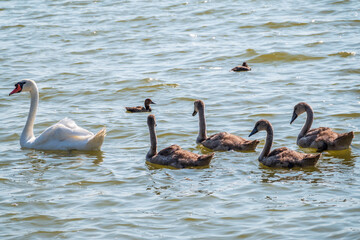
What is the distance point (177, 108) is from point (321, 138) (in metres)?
4.19

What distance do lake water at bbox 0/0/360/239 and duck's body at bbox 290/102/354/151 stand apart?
17 centimetres

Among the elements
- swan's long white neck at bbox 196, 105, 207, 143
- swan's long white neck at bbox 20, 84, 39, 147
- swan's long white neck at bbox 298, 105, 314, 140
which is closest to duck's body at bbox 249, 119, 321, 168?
swan's long white neck at bbox 298, 105, 314, 140

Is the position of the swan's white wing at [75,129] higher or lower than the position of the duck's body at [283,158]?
higher

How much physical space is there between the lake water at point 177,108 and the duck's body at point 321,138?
17 centimetres

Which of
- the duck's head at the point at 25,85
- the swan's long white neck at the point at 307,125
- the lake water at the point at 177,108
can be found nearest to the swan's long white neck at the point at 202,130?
the lake water at the point at 177,108

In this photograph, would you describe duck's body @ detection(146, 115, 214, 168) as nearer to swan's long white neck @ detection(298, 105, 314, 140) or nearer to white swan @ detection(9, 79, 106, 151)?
white swan @ detection(9, 79, 106, 151)

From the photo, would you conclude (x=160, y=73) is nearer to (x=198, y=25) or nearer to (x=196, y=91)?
(x=196, y=91)

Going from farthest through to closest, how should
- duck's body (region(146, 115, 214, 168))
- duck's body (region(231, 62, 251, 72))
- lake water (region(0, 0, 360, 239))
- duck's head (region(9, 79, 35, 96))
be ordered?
duck's body (region(231, 62, 251, 72)) → duck's head (region(9, 79, 35, 96)) → duck's body (region(146, 115, 214, 168)) → lake water (region(0, 0, 360, 239))

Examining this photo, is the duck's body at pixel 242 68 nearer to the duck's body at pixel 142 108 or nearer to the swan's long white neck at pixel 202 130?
the duck's body at pixel 142 108

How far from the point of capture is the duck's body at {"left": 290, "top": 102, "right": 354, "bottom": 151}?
11.3 meters

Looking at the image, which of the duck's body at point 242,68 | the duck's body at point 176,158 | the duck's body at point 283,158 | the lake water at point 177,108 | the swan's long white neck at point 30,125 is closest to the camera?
the lake water at point 177,108

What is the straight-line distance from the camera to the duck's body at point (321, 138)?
1129 centimetres

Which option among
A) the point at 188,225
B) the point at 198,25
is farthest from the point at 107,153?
the point at 198,25

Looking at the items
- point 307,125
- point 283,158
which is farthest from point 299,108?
→ point 283,158
